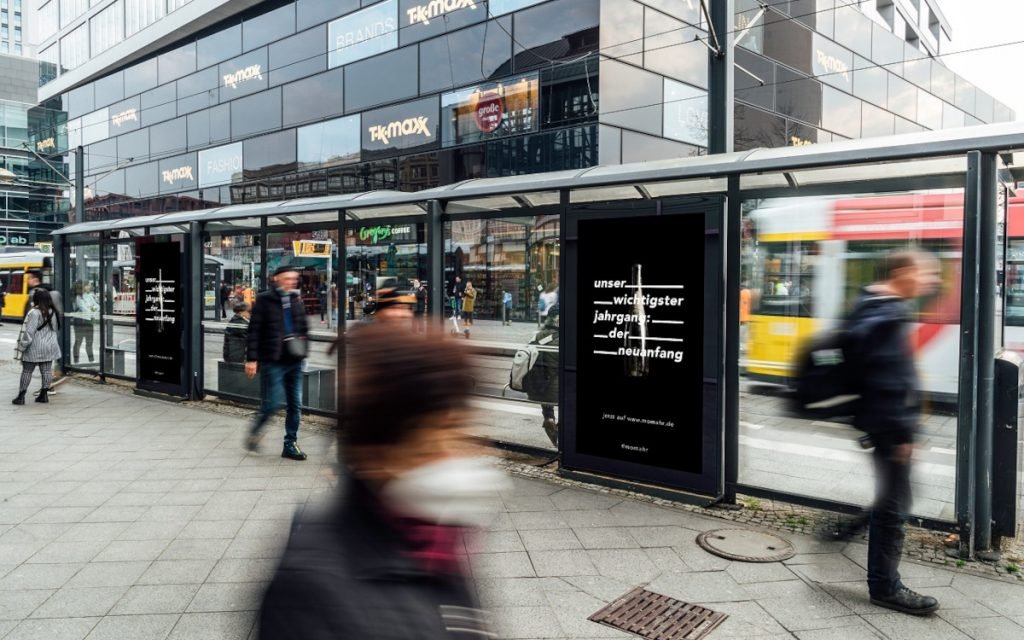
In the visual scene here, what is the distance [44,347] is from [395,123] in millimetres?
12253

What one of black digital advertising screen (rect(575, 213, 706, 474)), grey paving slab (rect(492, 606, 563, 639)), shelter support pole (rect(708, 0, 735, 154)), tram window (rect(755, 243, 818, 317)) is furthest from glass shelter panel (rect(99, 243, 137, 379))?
grey paving slab (rect(492, 606, 563, 639))

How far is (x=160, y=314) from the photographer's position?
9844 millimetres

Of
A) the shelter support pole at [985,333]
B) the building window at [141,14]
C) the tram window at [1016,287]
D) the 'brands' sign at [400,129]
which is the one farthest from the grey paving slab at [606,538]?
the building window at [141,14]

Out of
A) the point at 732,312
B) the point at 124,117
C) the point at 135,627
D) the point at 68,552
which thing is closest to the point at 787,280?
the point at 732,312

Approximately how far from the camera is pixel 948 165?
15.1 ft

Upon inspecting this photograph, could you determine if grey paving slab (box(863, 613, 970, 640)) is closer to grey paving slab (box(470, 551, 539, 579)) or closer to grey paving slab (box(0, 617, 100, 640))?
grey paving slab (box(470, 551, 539, 579))

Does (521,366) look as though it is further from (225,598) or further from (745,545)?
(225,598)

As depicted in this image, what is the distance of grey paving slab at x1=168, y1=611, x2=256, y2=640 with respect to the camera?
135 inches

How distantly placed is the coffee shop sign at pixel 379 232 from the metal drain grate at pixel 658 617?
457 centimetres

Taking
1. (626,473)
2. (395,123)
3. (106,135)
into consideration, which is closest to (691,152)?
(395,123)

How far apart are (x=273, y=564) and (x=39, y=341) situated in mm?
9062

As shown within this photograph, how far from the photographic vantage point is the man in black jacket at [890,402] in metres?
3.47

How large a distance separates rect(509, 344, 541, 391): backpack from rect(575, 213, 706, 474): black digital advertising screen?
0.83m

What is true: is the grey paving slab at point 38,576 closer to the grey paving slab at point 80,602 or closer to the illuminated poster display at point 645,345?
the grey paving slab at point 80,602
